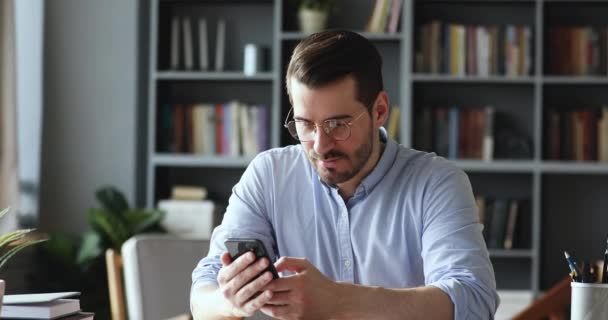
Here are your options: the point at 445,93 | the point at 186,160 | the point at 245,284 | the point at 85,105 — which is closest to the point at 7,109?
the point at 85,105

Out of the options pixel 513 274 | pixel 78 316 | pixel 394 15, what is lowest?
pixel 513 274

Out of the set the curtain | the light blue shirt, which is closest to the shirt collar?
Result: the light blue shirt

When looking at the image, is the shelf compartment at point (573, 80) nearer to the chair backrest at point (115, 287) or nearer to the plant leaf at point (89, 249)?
the plant leaf at point (89, 249)

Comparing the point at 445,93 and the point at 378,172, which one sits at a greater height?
the point at 445,93

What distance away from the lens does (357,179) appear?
2.03 metres

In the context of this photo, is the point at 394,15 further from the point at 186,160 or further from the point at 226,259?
the point at 226,259

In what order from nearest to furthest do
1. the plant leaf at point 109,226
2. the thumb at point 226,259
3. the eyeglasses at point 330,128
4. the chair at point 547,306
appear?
1. the thumb at point 226,259
2. the eyeglasses at point 330,128
3. the chair at point 547,306
4. the plant leaf at point 109,226

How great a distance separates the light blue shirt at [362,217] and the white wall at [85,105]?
267cm

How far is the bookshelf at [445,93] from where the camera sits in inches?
180

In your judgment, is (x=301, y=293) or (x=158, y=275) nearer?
(x=301, y=293)

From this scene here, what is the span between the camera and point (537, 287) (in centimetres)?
447

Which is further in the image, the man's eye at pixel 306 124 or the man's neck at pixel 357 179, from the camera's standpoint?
the man's neck at pixel 357 179

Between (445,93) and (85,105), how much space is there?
1854mm

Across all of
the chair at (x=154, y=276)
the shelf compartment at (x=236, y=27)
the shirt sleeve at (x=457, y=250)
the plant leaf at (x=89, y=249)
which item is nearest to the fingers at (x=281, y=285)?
the shirt sleeve at (x=457, y=250)
